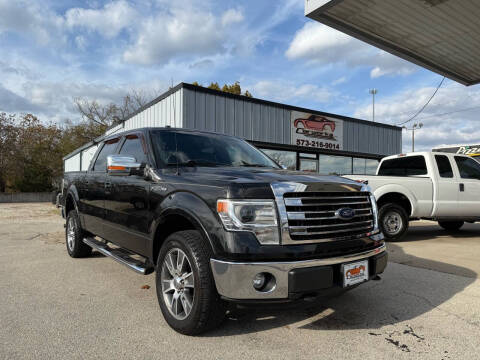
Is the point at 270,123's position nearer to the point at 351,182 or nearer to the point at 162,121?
the point at 162,121

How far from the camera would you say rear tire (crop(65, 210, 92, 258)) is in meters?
5.35

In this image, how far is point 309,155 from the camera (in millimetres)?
17000

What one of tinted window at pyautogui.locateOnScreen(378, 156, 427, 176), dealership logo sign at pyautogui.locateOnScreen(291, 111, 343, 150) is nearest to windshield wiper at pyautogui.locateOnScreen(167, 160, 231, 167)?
tinted window at pyautogui.locateOnScreen(378, 156, 427, 176)

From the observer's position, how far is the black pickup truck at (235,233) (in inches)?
94.3

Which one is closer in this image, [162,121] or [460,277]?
[460,277]

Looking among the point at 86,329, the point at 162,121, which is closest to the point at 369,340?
the point at 86,329

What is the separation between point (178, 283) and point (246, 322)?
2.38 feet

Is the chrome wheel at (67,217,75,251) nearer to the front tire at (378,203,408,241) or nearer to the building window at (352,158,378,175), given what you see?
the front tire at (378,203,408,241)

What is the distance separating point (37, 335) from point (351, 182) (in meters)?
2.92

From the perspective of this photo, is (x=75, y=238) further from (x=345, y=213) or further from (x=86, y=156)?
(x=86, y=156)

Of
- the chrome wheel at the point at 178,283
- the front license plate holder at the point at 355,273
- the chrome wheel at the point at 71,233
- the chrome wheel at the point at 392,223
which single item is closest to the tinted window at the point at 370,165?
the chrome wheel at the point at 392,223

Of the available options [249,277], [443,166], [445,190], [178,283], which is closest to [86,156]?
[443,166]

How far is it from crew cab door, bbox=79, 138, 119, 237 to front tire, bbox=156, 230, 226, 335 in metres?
1.80

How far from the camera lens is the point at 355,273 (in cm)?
271
